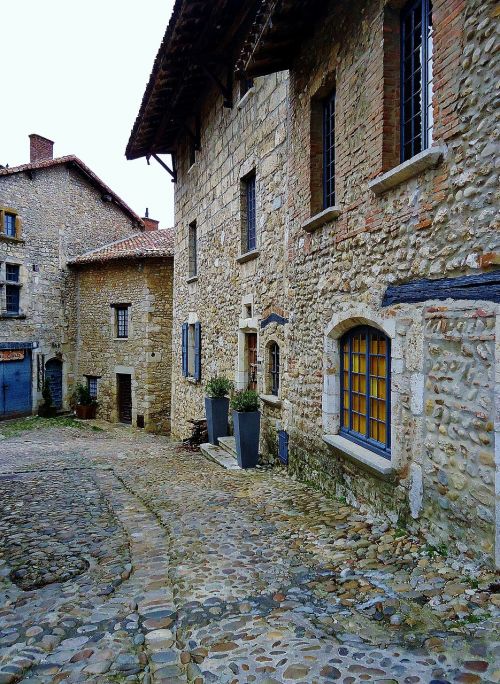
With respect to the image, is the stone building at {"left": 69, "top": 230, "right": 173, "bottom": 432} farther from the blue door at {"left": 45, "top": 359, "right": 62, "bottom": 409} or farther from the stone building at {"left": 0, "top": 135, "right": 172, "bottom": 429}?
the blue door at {"left": 45, "top": 359, "right": 62, "bottom": 409}

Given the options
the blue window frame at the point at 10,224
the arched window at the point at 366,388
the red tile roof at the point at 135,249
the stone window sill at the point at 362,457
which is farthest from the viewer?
the blue window frame at the point at 10,224

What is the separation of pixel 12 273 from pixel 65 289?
2010 mm

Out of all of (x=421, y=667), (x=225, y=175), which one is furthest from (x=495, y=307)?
(x=225, y=175)

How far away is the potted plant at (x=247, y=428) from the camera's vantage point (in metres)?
7.30

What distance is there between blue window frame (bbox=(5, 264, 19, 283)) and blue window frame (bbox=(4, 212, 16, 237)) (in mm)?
1103

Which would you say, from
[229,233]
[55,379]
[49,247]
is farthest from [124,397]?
[229,233]

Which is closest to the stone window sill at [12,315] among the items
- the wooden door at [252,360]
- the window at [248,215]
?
the window at [248,215]

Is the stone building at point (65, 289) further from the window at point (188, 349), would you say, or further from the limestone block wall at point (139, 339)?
the window at point (188, 349)

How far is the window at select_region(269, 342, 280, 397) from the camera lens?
7.62 m

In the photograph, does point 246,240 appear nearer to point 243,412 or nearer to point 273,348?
point 273,348

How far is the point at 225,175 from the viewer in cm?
960

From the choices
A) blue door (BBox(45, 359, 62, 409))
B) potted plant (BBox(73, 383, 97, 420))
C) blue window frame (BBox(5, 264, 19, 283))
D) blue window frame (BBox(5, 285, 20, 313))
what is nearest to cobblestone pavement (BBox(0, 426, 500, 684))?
potted plant (BBox(73, 383, 97, 420))

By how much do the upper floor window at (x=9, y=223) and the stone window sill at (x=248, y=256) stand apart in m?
11.4

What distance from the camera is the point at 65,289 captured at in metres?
18.1
